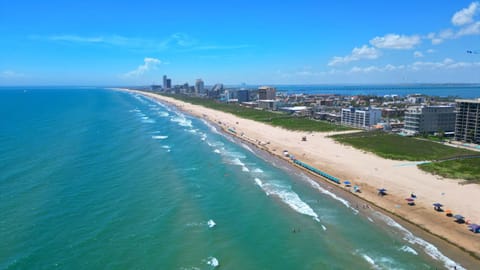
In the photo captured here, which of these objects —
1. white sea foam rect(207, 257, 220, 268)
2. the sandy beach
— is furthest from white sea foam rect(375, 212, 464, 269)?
white sea foam rect(207, 257, 220, 268)

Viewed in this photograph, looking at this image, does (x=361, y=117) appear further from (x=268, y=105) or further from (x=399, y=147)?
(x=268, y=105)

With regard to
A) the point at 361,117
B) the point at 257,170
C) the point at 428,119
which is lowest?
the point at 257,170

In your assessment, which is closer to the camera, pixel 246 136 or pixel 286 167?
pixel 286 167

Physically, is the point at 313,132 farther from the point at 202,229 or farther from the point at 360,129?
the point at 202,229

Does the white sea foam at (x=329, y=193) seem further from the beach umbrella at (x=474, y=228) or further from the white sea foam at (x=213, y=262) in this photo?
the white sea foam at (x=213, y=262)

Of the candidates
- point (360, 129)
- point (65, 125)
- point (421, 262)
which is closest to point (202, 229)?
point (421, 262)

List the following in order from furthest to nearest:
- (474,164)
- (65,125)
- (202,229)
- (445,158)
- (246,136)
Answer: (65,125), (246,136), (445,158), (474,164), (202,229)

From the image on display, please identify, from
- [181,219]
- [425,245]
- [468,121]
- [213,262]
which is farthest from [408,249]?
[468,121]
